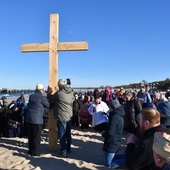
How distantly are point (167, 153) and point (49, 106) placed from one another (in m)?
5.91

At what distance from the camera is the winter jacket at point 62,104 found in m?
7.66

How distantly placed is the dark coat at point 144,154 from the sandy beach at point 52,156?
3078mm

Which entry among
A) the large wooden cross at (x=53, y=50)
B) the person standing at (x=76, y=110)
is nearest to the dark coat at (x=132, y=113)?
the large wooden cross at (x=53, y=50)

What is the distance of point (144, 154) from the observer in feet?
11.3

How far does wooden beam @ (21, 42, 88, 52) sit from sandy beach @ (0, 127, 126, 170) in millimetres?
Answer: 2649

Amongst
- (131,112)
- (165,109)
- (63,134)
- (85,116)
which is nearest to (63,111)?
(63,134)

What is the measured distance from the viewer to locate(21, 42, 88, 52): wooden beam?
7.99 meters

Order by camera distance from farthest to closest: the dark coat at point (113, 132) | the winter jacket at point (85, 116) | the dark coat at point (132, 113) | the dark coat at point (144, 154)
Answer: the winter jacket at point (85, 116), the dark coat at point (132, 113), the dark coat at point (113, 132), the dark coat at point (144, 154)

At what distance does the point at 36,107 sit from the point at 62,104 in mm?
694

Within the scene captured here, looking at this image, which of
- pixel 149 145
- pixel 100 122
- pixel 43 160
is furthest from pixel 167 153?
pixel 100 122

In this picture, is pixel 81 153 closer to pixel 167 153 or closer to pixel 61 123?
pixel 61 123

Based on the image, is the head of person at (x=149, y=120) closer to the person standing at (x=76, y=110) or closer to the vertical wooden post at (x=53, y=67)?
the vertical wooden post at (x=53, y=67)

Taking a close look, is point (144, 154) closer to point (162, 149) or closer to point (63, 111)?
point (162, 149)

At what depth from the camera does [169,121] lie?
6871mm
